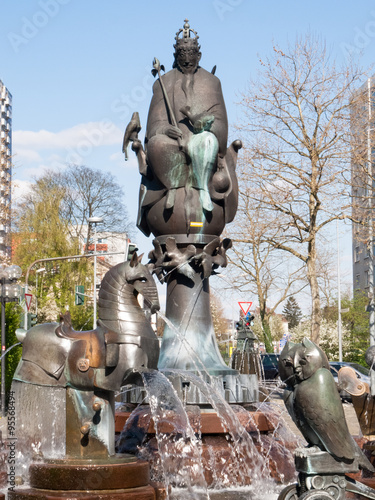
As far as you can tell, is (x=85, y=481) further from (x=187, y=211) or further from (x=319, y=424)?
(x=187, y=211)

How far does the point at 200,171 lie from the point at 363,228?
63.3 ft

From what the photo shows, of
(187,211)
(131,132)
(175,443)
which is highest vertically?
(131,132)

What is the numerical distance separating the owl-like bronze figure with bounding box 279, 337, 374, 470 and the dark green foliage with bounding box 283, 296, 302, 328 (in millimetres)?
97517

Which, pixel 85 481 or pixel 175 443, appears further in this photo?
pixel 175 443

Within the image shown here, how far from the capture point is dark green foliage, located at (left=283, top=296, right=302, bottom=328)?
103875 millimetres

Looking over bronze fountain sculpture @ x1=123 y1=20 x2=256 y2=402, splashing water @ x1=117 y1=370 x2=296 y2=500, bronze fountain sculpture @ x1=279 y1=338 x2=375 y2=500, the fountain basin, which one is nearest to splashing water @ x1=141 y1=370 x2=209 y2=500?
splashing water @ x1=117 y1=370 x2=296 y2=500

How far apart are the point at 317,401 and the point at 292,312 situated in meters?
104

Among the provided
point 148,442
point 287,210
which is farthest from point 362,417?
point 287,210

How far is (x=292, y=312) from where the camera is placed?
108875 mm

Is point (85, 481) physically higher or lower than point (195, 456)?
higher

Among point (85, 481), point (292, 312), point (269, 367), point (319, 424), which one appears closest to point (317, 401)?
point (319, 424)

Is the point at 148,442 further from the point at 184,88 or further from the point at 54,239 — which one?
the point at 54,239

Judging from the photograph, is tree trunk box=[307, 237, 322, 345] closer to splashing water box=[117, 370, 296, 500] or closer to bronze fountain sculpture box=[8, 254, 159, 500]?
splashing water box=[117, 370, 296, 500]

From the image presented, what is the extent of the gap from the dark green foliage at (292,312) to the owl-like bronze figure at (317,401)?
97517 mm
